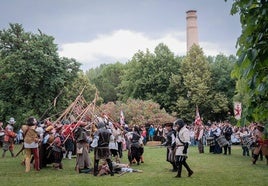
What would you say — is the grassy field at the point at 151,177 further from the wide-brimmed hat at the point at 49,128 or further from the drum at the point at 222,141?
the drum at the point at 222,141

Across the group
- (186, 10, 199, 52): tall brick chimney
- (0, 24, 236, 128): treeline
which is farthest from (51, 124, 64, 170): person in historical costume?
(186, 10, 199, 52): tall brick chimney

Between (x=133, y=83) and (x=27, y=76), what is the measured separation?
27192 millimetres

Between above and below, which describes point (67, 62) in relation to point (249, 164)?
above

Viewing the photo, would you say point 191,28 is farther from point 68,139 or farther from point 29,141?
point 29,141

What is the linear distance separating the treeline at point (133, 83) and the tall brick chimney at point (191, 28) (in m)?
4.17

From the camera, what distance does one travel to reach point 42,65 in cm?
2917

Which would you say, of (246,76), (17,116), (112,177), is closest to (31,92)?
(17,116)

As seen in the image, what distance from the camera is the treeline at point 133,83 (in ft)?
94.7

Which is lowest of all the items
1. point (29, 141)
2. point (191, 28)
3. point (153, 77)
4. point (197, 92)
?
point (29, 141)

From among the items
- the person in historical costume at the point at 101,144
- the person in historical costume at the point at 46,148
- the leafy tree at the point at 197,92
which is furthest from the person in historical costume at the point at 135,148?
the leafy tree at the point at 197,92

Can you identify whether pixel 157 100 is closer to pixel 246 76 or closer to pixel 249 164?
pixel 249 164

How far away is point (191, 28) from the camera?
57812 mm

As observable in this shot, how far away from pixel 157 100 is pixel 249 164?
34.5 metres

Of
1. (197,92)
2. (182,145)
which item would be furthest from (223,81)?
(182,145)
